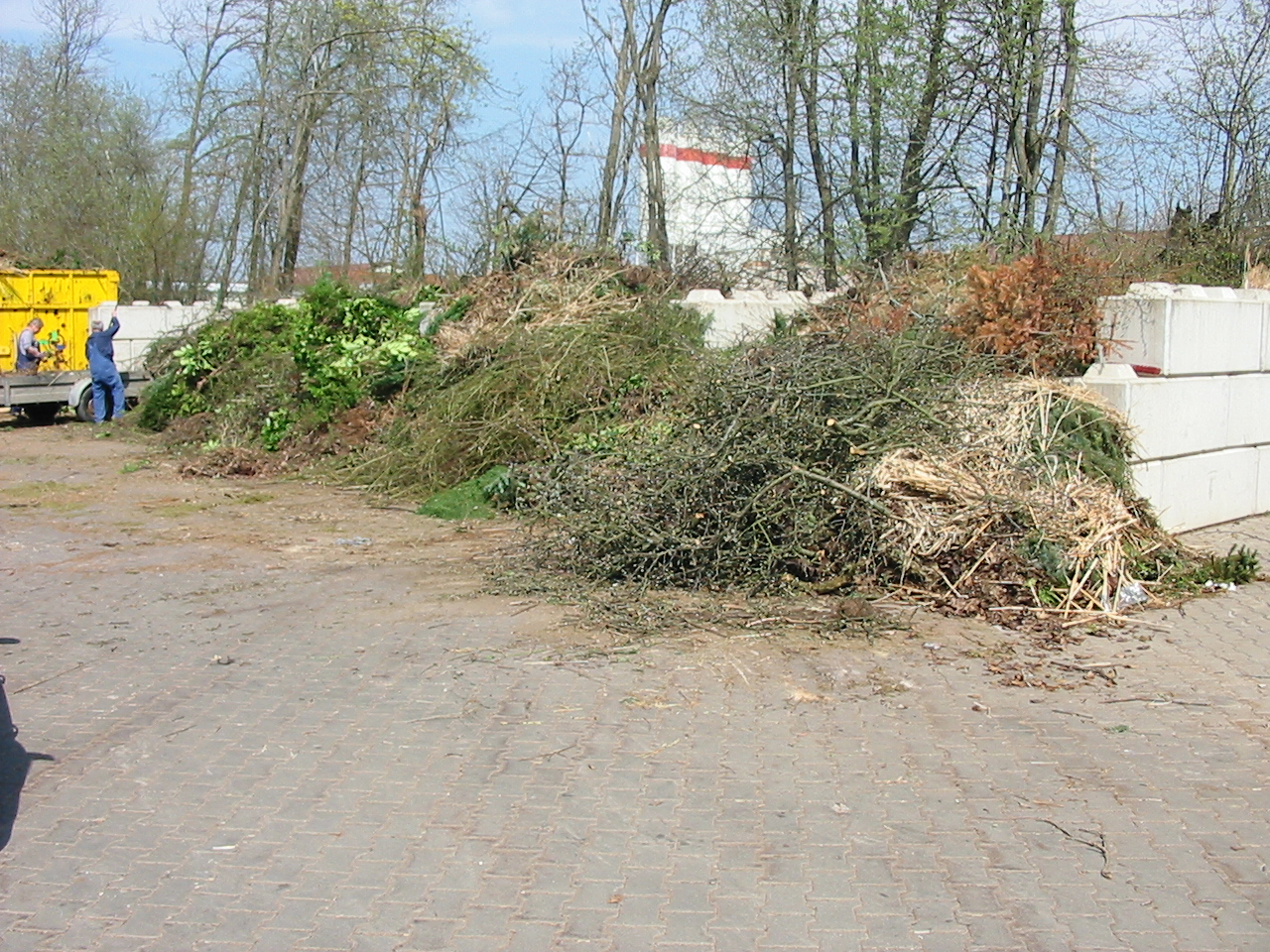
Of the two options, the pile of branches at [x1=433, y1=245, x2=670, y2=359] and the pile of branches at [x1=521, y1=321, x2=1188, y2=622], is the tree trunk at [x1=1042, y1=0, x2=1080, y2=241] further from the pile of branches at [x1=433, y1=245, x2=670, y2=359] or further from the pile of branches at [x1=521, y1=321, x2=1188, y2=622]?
the pile of branches at [x1=521, y1=321, x2=1188, y2=622]

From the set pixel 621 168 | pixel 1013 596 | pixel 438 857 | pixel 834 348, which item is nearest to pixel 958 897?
pixel 438 857

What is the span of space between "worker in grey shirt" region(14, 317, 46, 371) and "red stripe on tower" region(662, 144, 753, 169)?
11.4 metres

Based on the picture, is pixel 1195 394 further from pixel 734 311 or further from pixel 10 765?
pixel 10 765

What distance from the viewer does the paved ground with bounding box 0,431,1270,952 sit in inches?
152

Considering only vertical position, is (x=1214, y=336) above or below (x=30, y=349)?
above

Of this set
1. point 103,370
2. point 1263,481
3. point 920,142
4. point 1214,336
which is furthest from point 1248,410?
point 103,370

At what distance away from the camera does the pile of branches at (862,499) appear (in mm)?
7664

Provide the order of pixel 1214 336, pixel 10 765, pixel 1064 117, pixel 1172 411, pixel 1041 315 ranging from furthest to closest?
pixel 1064 117, pixel 1214 336, pixel 1172 411, pixel 1041 315, pixel 10 765

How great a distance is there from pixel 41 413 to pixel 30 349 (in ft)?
3.62

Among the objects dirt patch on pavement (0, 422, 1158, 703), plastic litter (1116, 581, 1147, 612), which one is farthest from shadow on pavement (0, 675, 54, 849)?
plastic litter (1116, 581, 1147, 612)

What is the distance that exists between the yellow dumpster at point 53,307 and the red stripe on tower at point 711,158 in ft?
34.0

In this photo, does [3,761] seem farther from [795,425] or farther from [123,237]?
[123,237]

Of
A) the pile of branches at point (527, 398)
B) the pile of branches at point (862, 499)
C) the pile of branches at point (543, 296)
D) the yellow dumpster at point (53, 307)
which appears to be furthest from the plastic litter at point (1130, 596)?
the yellow dumpster at point (53, 307)

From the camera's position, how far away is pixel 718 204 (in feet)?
64.5
